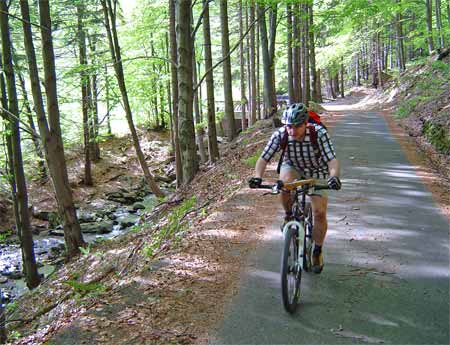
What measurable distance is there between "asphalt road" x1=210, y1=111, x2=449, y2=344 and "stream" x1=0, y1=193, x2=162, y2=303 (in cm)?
807

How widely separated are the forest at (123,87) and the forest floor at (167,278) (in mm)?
914

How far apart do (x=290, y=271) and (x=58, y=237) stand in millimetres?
15009

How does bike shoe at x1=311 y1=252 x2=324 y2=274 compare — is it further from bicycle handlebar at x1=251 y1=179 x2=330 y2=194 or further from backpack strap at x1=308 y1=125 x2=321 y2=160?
backpack strap at x1=308 y1=125 x2=321 y2=160

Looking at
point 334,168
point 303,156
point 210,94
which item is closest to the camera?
point 334,168

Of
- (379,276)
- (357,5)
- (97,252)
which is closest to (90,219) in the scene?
(97,252)

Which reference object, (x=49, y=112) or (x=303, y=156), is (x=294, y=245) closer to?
(x=303, y=156)

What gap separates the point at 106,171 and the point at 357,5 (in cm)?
1611

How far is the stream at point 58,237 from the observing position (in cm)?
1353

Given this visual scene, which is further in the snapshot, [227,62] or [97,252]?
[227,62]

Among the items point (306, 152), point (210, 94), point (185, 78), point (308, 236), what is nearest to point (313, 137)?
point (306, 152)

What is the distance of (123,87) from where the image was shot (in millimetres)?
15398

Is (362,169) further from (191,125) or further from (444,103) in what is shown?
(444,103)

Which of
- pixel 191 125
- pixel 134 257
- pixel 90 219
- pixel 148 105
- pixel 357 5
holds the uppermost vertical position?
pixel 357 5

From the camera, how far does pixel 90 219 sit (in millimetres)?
18766
